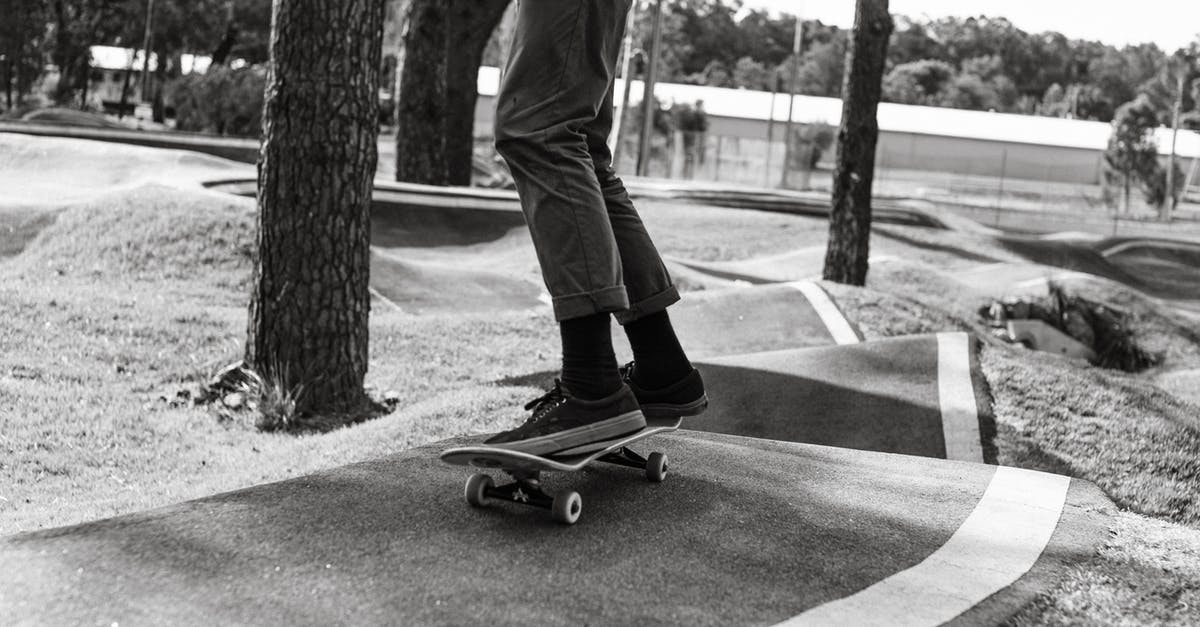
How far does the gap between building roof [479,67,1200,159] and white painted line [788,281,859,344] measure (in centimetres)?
6123

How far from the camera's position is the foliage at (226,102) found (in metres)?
40.3

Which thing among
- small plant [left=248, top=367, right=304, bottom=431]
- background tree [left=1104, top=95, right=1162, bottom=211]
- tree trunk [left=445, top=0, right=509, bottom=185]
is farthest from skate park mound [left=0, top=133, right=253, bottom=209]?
background tree [left=1104, top=95, right=1162, bottom=211]

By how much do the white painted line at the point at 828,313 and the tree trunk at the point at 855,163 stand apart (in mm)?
2214

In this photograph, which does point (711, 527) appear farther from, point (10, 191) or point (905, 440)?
point (10, 191)

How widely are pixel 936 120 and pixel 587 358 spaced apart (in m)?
80.1

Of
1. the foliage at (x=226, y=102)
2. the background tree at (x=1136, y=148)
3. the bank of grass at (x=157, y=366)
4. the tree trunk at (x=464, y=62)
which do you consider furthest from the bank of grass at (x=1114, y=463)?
the background tree at (x=1136, y=148)

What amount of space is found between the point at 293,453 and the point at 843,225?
32.6 ft

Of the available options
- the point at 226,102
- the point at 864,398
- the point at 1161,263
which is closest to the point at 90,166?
the point at 864,398

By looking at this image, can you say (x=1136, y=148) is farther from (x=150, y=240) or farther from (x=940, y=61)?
(x=940, y=61)

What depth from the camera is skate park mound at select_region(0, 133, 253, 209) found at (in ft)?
57.2

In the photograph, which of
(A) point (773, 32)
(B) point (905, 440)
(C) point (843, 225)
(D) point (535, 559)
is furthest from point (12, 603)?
(A) point (773, 32)

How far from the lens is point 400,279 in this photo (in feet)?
43.3

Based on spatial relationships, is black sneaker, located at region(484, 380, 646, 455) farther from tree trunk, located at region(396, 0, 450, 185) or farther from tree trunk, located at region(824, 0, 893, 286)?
tree trunk, located at region(396, 0, 450, 185)

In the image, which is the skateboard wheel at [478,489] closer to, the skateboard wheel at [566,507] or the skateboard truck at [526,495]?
the skateboard truck at [526,495]
